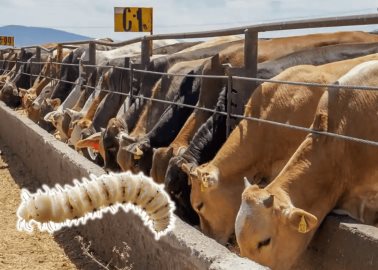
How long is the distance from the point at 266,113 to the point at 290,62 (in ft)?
3.75

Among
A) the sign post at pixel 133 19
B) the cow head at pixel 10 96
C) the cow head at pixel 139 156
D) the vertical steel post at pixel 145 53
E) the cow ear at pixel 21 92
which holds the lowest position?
the cow head at pixel 10 96

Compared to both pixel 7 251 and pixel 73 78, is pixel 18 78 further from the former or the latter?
pixel 7 251

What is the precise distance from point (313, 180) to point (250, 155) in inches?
46.8

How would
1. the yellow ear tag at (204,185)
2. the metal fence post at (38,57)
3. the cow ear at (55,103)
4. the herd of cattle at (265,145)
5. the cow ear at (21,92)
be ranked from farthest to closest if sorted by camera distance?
the metal fence post at (38,57)
the cow ear at (21,92)
the cow ear at (55,103)
the yellow ear tag at (204,185)
the herd of cattle at (265,145)

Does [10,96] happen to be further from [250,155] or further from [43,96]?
[250,155]

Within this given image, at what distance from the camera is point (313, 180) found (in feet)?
13.0

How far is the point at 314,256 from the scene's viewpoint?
378 cm

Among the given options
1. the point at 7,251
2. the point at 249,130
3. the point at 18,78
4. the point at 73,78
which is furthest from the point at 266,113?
the point at 18,78

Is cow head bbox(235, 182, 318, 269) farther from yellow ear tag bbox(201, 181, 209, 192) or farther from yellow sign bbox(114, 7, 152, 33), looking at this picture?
yellow sign bbox(114, 7, 152, 33)

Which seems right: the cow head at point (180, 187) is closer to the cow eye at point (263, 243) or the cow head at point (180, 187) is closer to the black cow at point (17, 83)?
the cow eye at point (263, 243)

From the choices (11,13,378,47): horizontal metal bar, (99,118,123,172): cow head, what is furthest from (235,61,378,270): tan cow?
(99,118,123,172): cow head

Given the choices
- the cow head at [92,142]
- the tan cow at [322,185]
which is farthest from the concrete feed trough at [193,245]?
the cow head at [92,142]

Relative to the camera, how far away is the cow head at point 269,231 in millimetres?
3746

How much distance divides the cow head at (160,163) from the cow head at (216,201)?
76cm
